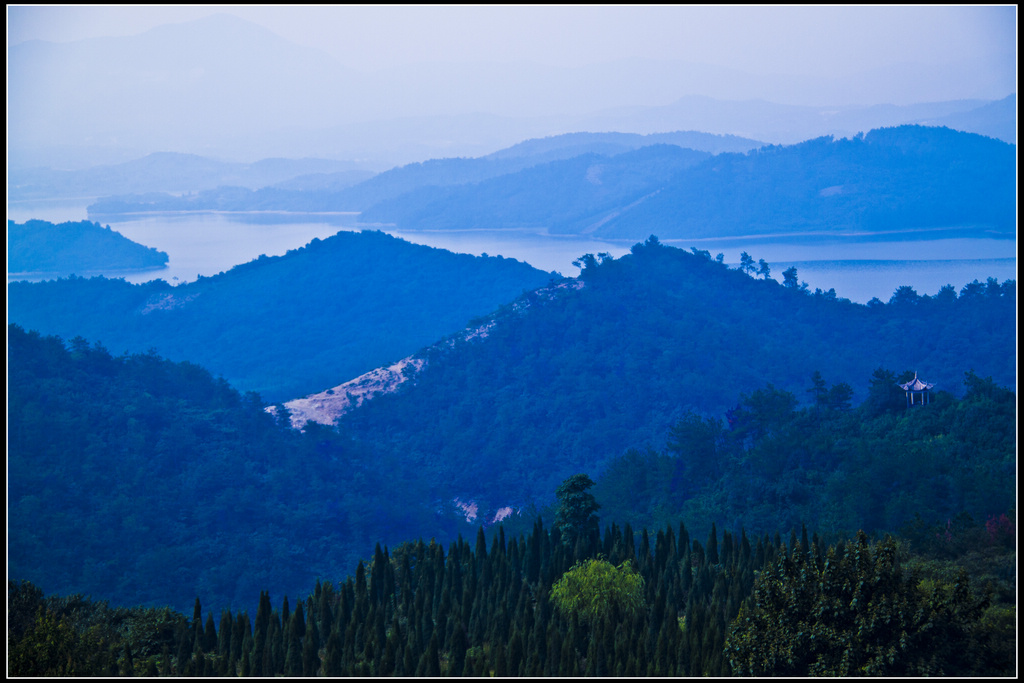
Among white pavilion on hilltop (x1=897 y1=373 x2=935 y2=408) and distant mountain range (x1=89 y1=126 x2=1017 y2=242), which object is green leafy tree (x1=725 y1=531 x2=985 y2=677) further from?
distant mountain range (x1=89 y1=126 x2=1017 y2=242)

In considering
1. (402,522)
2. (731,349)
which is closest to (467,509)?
(402,522)

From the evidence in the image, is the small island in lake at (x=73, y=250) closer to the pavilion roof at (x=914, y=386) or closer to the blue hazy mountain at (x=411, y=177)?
the blue hazy mountain at (x=411, y=177)

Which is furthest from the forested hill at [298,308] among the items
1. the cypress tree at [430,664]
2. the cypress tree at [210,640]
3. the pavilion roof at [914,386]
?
the cypress tree at [430,664]

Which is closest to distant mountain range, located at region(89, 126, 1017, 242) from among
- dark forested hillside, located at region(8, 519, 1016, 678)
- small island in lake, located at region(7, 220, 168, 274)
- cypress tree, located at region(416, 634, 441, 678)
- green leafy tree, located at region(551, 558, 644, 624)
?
small island in lake, located at region(7, 220, 168, 274)

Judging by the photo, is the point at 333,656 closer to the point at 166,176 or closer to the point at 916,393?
the point at 916,393

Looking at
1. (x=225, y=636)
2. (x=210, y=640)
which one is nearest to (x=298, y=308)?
(x=210, y=640)

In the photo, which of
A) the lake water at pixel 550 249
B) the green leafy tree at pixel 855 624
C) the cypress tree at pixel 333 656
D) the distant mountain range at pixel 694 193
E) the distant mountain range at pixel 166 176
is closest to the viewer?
the green leafy tree at pixel 855 624
